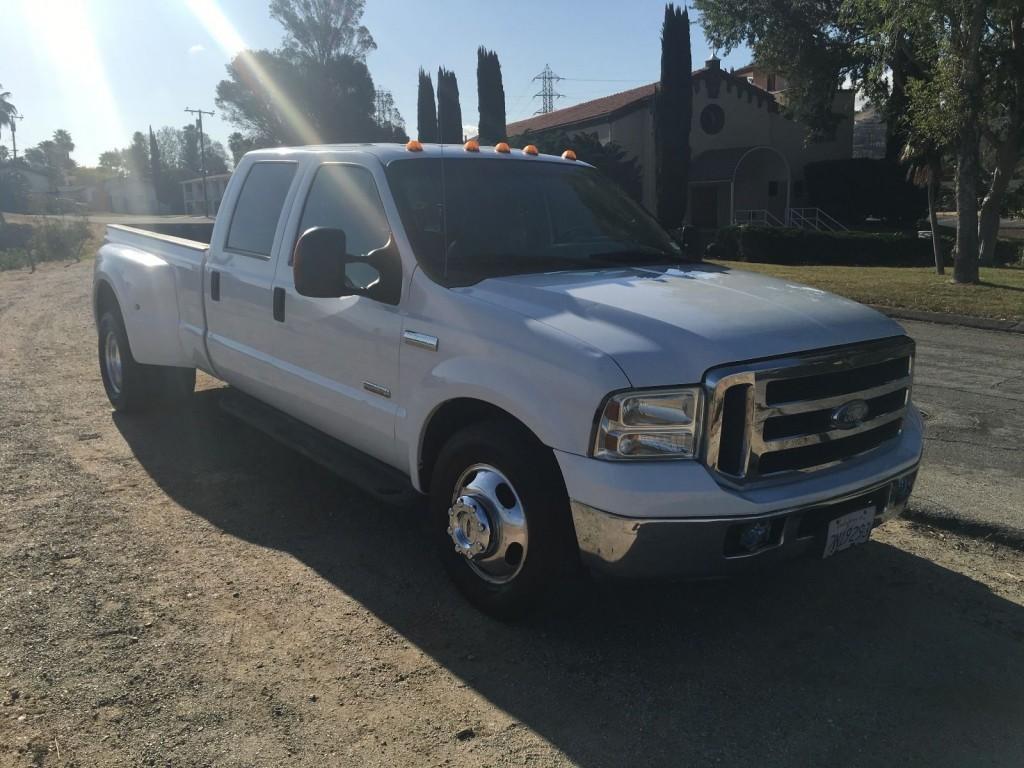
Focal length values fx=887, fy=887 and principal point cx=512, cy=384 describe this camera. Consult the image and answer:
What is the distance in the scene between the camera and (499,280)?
3797 millimetres

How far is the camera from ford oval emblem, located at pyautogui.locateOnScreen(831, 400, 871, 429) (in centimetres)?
335

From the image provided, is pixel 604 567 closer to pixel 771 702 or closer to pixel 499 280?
pixel 771 702

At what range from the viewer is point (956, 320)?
11.6 meters

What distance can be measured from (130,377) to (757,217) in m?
34.5

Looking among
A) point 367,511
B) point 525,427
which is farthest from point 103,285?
point 525,427

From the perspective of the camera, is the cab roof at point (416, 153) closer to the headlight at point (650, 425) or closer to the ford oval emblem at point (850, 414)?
the headlight at point (650, 425)

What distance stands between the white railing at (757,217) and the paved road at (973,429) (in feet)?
90.8

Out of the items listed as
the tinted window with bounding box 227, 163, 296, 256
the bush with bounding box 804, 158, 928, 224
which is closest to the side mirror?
the tinted window with bounding box 227, 163, 296, 256

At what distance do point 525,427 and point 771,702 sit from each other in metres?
1.32

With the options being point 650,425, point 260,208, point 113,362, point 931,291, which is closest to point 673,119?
point 931,291

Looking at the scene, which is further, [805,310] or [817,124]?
[817,124]

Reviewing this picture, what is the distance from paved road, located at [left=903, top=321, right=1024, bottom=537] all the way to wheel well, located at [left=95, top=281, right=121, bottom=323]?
5793 millimetres

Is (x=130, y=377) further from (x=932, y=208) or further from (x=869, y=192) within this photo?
(x=869, y=192)

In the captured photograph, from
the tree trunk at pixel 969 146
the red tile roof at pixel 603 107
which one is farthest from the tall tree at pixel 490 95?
the tree trunk at pixel 969 146
